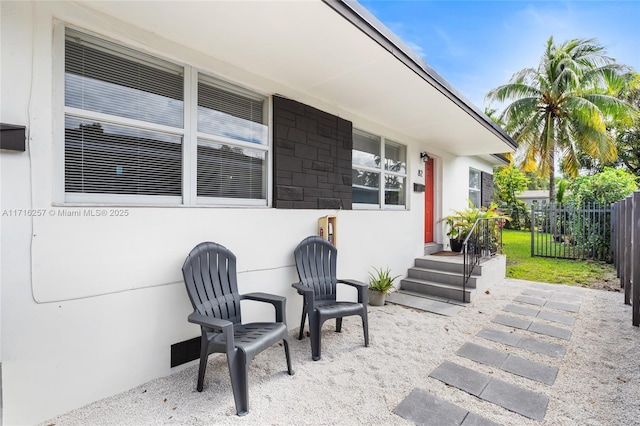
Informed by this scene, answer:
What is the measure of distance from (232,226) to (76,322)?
145 centimetres

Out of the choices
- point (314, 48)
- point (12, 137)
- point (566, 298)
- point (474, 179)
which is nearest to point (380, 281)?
point (566, 298)

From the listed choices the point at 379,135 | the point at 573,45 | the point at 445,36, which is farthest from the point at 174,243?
the point at 573,45

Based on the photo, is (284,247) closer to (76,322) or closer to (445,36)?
(76,322)

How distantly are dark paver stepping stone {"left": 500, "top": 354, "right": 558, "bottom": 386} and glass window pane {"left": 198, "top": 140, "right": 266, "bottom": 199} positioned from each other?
309 cm

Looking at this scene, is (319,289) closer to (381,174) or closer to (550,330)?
(381,174)

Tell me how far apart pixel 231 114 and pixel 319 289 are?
2253mm

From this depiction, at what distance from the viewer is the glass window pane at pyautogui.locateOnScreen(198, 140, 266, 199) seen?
→ 9.98 feet

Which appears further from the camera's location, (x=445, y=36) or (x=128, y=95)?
(x=445, y=36)

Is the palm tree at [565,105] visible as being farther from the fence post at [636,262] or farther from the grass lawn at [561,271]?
the fence post at [636,262]

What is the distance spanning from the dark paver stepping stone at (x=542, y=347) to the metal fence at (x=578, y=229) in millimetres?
6955

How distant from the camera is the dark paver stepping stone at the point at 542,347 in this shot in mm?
3102

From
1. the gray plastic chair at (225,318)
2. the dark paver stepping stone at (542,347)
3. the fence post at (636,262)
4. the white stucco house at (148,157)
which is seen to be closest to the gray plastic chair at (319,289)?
the white stucco house at (148,157)

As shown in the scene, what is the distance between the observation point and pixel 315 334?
2953 millimetres

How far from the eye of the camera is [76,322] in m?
2.21
